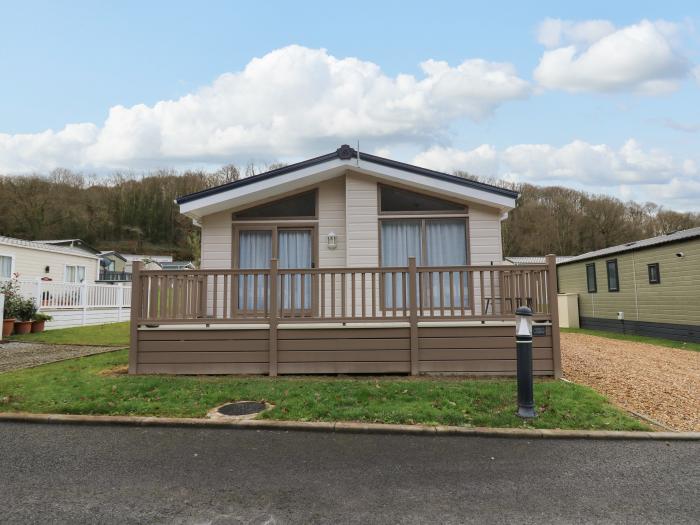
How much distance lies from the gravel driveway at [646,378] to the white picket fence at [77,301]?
44.1 ft

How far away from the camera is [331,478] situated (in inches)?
124

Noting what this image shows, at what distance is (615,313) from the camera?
15859 millimetres

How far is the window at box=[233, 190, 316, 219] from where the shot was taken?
826 cm

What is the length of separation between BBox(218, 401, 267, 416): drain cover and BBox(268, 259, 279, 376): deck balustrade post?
3.91 feet

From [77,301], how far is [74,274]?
6493 millimetres

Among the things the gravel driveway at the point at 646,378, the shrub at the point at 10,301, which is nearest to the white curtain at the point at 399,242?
the gravel driveway at the point at 646,378

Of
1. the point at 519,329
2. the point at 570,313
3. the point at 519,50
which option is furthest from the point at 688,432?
the point at 570,313

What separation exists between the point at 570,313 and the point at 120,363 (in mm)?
17441

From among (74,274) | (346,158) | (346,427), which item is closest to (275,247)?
(346,158)

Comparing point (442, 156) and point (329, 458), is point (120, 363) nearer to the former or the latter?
point (329, 458)

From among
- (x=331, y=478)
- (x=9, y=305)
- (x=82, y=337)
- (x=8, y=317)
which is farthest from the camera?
(x=9, y=305)

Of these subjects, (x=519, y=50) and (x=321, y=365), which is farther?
(x=519, y=50)

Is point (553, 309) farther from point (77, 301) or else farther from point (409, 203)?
point (77, 301)

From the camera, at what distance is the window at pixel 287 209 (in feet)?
27.1
